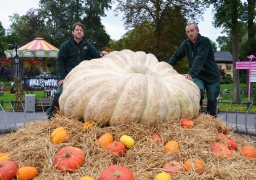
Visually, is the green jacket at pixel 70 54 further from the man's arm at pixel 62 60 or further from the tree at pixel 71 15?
the tree at pixel 71 15

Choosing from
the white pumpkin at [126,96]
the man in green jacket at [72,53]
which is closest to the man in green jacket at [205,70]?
the white pumpkin at [126,96]

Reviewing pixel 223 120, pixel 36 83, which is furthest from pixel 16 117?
pixel 223 120

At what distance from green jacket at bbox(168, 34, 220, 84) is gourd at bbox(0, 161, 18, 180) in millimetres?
2509

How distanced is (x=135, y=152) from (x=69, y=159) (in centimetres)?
55

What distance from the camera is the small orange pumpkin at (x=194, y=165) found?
2320mm

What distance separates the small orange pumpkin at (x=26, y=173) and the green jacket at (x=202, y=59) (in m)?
2.43

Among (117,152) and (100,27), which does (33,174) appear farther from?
(100,27)

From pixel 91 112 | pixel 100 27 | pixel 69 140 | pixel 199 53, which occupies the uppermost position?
pixel 100 27

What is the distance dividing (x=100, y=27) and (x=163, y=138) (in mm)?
34379

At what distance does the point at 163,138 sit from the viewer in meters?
2.75

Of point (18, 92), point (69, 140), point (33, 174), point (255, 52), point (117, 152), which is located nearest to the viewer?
point (33, 174)

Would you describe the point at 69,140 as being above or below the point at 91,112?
below

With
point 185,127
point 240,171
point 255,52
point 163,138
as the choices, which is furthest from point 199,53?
point 255,52

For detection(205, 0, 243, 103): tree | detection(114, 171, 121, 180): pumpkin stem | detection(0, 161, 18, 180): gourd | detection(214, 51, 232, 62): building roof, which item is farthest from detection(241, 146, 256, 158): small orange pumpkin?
detection(214, 51, 232, 62): building roof
